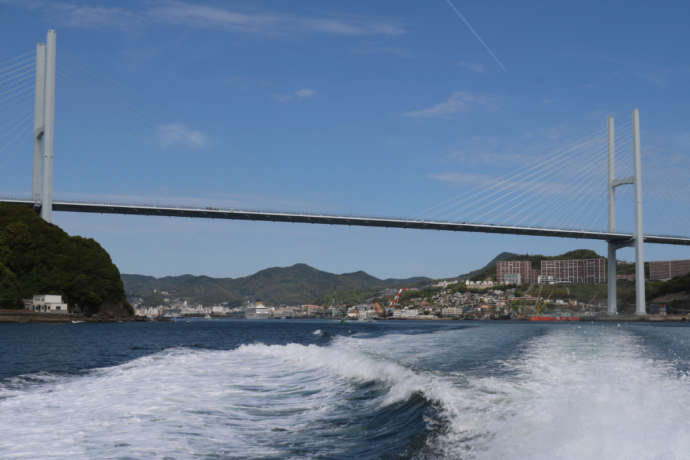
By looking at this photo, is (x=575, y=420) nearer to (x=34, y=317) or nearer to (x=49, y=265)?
(x=34, y=317)

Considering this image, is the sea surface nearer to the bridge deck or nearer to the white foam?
the white foam

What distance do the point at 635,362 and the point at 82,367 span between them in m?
9.83

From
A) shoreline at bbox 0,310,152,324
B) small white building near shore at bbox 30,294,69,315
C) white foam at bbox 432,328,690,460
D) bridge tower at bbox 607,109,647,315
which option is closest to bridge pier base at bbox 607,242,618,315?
bridge tower at bbox 607,109,647,315

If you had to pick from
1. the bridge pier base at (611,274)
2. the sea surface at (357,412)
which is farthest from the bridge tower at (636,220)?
the sea surface at (357,412)

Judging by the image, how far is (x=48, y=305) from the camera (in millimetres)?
44969

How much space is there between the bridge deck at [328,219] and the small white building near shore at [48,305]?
6.62 metres

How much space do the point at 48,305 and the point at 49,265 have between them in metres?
4.39

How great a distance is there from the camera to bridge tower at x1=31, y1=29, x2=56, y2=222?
41.9 meters

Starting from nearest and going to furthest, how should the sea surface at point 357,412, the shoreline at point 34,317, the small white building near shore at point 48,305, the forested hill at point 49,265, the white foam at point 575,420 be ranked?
the white foam at point 575,420 → the sea surface at point 357,412 → the shoreline at point 34,317 → the forested hill at point 49,265 → the small white building near shore at point 48,305

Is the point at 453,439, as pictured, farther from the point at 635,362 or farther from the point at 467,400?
the point at 635,362

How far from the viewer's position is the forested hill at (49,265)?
44000 millimetres

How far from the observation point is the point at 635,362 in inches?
407

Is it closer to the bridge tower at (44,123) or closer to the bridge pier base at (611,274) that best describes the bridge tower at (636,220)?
the bridge pier base at (611,274)

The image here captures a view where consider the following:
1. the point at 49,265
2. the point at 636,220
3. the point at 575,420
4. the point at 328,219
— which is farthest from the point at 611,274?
the point at 575,420
